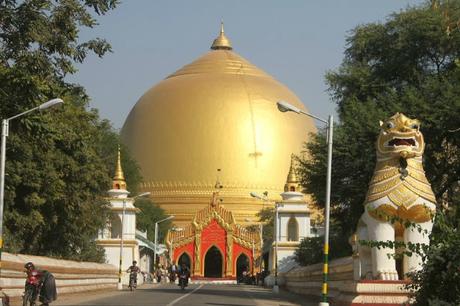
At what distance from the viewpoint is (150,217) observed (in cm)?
7662

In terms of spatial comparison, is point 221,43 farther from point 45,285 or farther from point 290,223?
point 45,285

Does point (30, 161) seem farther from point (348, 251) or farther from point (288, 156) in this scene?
point (288, 156)

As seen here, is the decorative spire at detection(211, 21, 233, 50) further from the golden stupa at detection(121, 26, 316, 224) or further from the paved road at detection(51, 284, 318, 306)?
the paved road at detection(51, 284, 318, 306)

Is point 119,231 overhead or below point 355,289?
overhead

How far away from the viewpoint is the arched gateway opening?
77.9 m

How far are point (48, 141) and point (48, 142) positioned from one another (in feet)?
0.94

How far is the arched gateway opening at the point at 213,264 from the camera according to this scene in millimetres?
77875

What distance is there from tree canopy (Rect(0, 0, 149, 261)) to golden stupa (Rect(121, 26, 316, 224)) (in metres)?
37.3

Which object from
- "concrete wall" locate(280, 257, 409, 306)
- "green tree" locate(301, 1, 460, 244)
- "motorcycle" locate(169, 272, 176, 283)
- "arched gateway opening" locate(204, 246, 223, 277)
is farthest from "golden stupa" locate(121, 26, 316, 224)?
"concrete wall" locate(280, 257, 409, 306)

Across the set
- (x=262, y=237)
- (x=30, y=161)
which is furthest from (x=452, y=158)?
(x=262, y=237)

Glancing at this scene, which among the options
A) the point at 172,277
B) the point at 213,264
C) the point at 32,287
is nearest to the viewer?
the point at 32,287

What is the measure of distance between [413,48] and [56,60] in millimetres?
15197

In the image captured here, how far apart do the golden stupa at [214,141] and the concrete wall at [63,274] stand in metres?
A: 37.8

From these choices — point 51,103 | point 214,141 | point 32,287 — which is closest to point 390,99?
point 51,103
